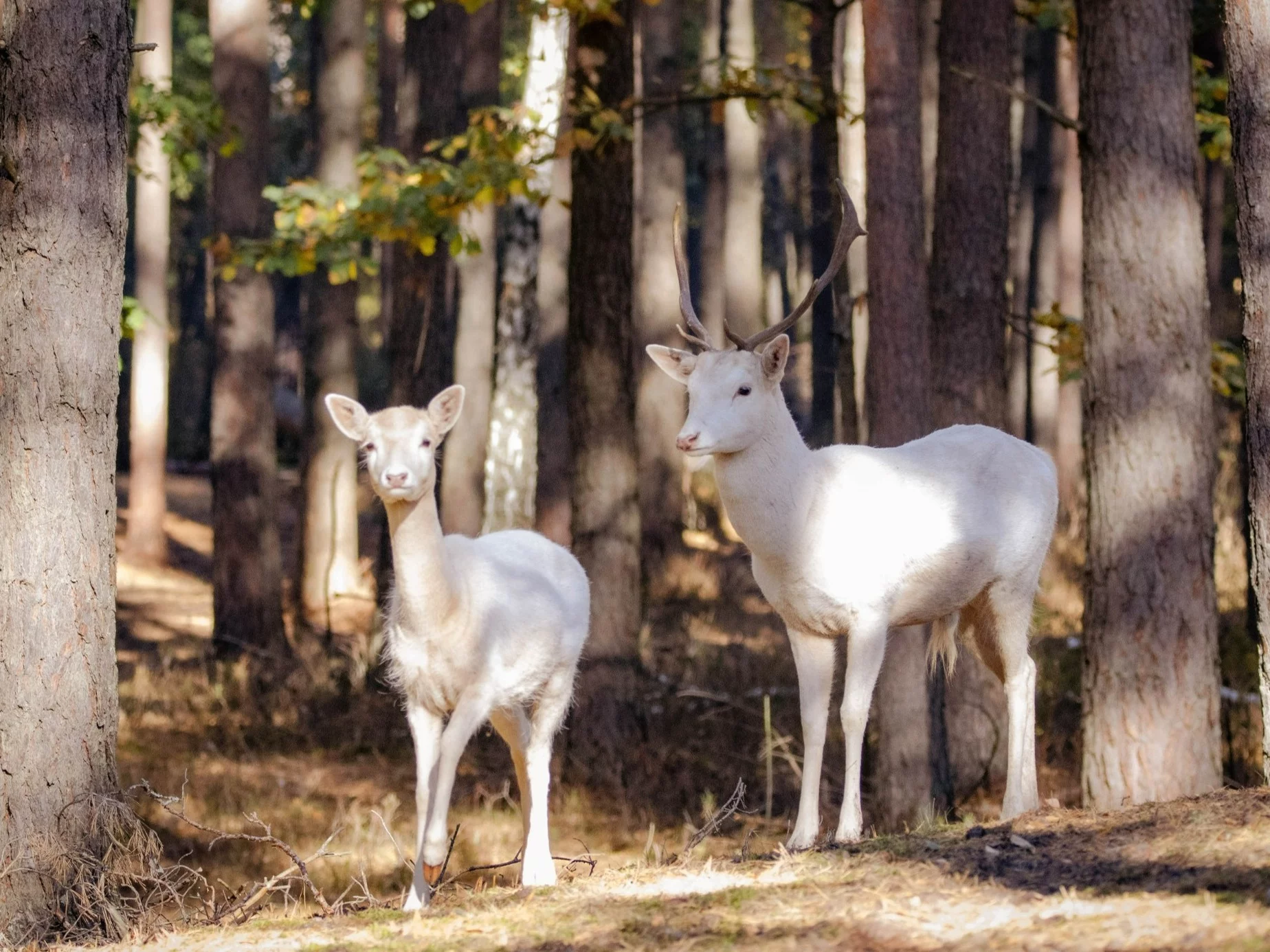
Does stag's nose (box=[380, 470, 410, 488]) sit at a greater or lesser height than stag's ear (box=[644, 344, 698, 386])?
lesser

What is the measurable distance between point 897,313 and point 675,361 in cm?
284

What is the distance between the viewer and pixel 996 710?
10414mm

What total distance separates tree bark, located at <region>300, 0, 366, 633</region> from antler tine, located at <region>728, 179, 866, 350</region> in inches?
421

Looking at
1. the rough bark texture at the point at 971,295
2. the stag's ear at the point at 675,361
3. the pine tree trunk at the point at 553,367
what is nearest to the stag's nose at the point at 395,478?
the stag's ear at the point at 675,361

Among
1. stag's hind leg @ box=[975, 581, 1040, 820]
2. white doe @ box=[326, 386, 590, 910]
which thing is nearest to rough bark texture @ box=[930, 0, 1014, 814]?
stag's hind leg @ box=[975, 581, 1040, 820]

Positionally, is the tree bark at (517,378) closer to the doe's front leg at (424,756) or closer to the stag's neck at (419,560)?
the doe's front leg at (424,756)

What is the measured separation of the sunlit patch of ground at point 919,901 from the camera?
4340mm

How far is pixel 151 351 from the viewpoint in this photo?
19.4 metres

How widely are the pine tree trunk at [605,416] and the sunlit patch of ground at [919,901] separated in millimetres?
4578

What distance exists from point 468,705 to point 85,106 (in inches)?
110

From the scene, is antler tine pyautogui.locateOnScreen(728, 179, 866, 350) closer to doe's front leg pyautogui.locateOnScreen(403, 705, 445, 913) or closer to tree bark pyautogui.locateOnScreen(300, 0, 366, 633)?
doe's front leg pyautogui.locateOnScreen(403, 705, 445, 913)

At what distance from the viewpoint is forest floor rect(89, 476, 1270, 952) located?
464 centimetres

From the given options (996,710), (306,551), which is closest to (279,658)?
(306,551)

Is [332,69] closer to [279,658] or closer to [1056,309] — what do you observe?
[279,658]
